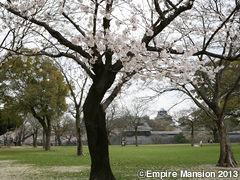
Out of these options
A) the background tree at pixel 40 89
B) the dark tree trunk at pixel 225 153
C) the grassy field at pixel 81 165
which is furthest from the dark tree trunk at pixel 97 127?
the background tree at pixel 40 89

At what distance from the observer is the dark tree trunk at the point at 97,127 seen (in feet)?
18.1

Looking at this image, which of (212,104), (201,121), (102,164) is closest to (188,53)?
(102,164)

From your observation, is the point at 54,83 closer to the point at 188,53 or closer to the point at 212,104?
the point at 212,104

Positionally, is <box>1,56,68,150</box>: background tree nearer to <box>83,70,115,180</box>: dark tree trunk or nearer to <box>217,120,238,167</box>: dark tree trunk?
<box>217,120,238,167</box>: dark tree trunk

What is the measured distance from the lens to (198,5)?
855 cm

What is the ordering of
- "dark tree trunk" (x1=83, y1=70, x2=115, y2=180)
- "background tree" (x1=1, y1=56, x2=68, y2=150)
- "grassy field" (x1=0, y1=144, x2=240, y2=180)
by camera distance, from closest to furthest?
"dark tree trunk" (x1=83, y1=70, x2=115, y2=180) → "grassy field" (x1=0, y1=144, x2=240, y2=180) → "background tree" (x1=1, y1=56, x2=68, y2=150)

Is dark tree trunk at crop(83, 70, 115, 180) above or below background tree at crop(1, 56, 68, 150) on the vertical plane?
below

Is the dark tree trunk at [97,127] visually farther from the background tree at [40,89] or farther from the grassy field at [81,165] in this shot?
the background tree at [40,89]

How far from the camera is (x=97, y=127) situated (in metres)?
5.59

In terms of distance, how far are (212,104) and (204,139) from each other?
131 ft

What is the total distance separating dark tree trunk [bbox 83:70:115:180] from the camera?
18.1 feet

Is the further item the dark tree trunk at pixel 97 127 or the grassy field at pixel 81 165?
the grassy field at pixel 81 165

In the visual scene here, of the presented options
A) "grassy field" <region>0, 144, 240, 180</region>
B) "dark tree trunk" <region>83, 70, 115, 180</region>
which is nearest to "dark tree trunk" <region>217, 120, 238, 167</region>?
"grassy field" <region>0, 144, 240, 180</region>

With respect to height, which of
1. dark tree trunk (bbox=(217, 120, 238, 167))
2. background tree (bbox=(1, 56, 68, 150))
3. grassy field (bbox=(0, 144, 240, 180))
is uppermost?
background tree (bbox=(1, 56, 68, 150))
